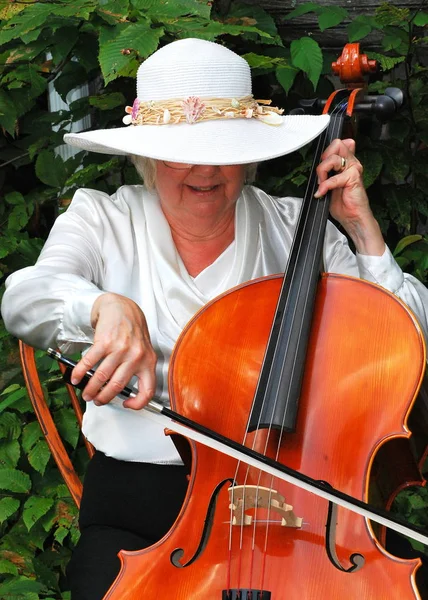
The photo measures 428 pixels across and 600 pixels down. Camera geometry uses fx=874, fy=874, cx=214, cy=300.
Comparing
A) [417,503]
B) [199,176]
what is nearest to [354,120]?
[199,176]

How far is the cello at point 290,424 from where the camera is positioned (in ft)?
3.90

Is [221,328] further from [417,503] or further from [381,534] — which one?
[417,503]

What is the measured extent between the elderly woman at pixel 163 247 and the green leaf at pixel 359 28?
666 millimetres

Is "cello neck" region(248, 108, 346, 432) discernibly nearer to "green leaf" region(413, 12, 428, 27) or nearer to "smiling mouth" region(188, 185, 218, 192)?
"smiling mouth" region(188, 185, 218, 192)

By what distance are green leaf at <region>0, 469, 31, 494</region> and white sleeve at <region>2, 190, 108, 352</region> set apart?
0.81 metres

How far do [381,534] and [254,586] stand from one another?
24 cm

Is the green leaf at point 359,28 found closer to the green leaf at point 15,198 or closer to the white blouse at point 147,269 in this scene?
the white blouse at point 147,269

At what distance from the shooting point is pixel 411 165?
7.95 ft

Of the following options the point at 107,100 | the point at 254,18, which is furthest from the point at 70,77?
the point at 254,18

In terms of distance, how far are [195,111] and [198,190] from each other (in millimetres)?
157

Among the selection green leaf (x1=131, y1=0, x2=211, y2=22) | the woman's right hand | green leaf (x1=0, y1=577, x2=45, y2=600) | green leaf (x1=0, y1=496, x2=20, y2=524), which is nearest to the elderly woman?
the woman's right hand

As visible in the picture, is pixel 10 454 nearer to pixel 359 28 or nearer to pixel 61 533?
pixel 61 533

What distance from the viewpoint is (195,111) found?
1.54 meters

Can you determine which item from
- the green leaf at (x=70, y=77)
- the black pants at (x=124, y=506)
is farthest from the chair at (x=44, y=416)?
the green leaf at (x=70, y=77)
